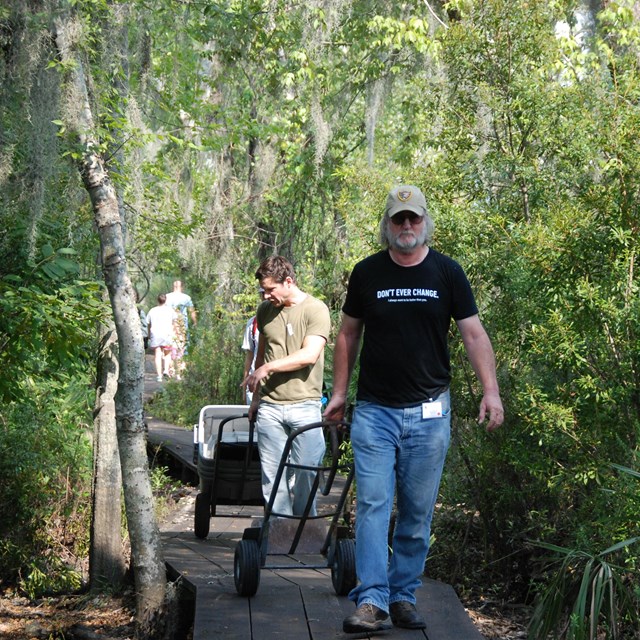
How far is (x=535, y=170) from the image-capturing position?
6688 millimetres

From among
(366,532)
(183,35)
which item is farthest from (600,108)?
(183,35)

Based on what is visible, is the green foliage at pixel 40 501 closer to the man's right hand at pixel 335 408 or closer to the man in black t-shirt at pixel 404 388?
the man's right hand at pixel 335 408

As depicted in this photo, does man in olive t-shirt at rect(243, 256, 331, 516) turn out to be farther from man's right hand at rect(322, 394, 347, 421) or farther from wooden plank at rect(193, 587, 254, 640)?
man's right hand at rect(322, 394, 347, 421)

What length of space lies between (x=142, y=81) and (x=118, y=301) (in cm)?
431

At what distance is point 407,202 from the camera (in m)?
4.38

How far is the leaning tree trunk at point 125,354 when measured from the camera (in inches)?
238

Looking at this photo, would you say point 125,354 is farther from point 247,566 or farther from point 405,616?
point 405,616

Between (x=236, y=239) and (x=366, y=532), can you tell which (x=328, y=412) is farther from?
(x=236, y=239)

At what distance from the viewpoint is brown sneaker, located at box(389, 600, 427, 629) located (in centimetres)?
458

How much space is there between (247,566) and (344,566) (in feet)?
1.64

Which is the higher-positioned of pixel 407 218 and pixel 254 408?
pixel 407 218

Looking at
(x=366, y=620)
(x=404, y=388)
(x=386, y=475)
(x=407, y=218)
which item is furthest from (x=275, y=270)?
(x=366, y=620)

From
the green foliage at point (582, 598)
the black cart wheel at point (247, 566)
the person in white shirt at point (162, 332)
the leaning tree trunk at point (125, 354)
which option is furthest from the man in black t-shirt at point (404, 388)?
the person in white shirt at point (162, 332)

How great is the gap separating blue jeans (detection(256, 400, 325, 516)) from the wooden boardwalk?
0.28m
